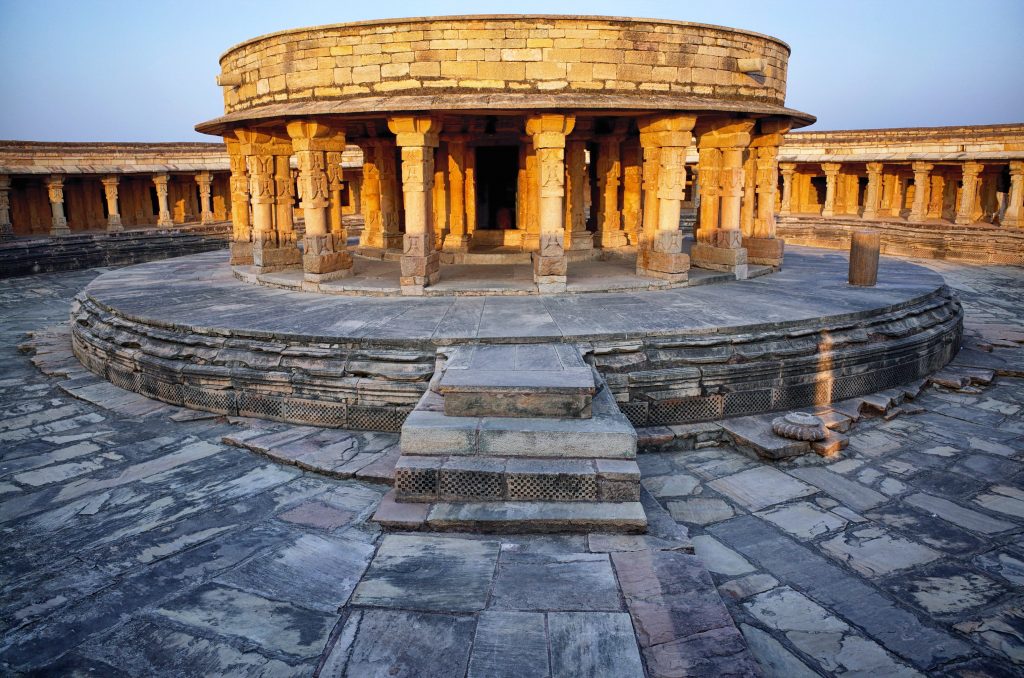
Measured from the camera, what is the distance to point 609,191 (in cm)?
1373

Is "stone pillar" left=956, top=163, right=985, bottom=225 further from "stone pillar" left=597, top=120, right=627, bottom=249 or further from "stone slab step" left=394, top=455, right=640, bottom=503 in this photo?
"stone slab step" left=394, top=455, right=640, bottom=503

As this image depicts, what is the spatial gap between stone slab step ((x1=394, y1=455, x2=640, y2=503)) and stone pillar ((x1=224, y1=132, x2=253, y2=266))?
31.3ft

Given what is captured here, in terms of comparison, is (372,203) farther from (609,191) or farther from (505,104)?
(505,104)

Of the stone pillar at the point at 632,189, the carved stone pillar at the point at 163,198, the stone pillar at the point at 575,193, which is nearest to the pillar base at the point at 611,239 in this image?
the stone pillar at the point at 632,189

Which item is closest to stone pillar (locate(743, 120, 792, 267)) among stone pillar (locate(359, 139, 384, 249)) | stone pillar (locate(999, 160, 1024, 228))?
stone pillar (locate(359, 139, 384, 249))

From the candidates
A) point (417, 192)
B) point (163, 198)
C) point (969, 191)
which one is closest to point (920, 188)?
point (969, 191)

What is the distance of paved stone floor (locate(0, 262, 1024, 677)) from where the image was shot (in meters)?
3.42

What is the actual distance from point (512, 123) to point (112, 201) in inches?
626

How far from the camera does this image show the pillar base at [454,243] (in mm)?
12914

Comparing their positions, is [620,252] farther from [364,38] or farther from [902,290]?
[364,38]

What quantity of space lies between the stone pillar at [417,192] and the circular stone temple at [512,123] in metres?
0.02

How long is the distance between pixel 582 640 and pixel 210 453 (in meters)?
4.29

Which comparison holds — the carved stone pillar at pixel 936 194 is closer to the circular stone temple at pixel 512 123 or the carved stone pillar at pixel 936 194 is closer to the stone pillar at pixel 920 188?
the stone pillar at pixel 920 188

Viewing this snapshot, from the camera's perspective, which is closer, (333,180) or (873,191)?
(333,180)
